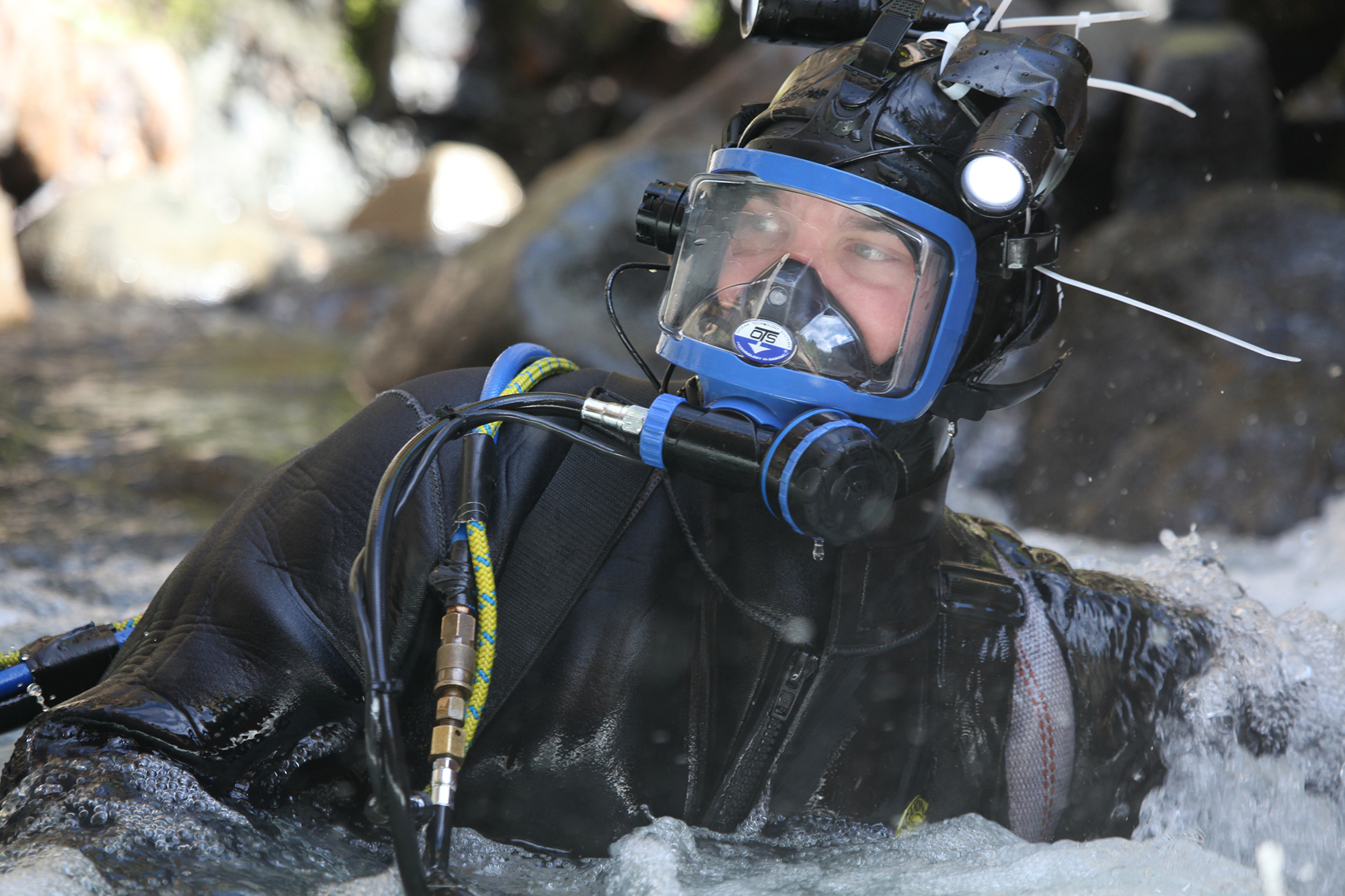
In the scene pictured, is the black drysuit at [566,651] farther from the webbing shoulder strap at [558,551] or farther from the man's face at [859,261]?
the man's face at [859,261]

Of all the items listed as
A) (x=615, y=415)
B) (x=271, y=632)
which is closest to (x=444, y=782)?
(x=271, y=632)

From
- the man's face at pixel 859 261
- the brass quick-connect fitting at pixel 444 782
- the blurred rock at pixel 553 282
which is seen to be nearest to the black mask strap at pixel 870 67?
the man's face at pixel 859 261

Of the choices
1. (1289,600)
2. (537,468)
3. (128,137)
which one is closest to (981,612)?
(537,468)

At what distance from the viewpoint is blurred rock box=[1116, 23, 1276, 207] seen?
645 centimetres

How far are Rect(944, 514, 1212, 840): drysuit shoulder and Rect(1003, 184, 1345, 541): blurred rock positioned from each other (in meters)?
2.81

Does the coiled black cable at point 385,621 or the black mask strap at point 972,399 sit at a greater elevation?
the coiled black cable at point 385,621

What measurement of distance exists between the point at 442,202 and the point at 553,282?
26.2 feet

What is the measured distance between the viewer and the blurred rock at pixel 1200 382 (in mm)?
4711

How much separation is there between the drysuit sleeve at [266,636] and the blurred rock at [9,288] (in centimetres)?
758

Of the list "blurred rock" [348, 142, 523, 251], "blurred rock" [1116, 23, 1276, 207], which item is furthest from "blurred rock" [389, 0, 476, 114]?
"blurred rock" [1116, 23, 1276, 207]

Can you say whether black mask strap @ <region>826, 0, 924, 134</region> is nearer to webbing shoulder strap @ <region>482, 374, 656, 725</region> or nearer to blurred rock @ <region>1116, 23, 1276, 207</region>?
webbing shoulder strap @ <region>482, 374, 656, 725</region>

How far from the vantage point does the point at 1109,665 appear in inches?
78.5

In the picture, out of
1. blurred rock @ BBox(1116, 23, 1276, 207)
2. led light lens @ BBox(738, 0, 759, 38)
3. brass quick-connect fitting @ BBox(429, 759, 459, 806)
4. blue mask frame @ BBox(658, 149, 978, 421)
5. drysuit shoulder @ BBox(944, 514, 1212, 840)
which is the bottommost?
blurred rock @ BBox(1116, 23, 1276, 207)

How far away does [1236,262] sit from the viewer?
541 cm
